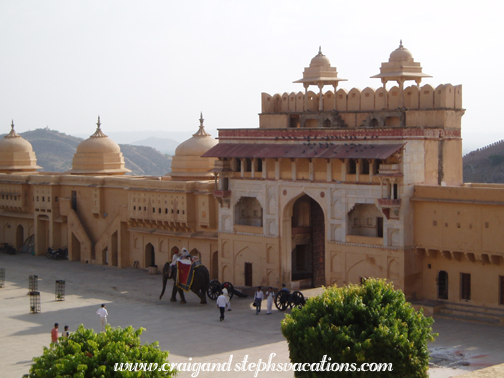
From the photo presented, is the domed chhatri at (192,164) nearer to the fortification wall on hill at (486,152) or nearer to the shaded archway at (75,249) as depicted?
the shaded archway at (75,249)

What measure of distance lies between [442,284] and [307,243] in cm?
704

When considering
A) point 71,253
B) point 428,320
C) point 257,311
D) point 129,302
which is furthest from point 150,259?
point 428,320

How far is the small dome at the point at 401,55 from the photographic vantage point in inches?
1241

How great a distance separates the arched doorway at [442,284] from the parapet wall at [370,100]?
20.2 feet

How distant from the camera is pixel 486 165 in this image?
80312 millimetres

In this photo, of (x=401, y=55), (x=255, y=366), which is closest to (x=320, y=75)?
(x=401, y=55)

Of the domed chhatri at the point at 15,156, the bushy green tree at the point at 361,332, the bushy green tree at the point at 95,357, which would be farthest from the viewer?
the domed chhatri at the point at 15,156

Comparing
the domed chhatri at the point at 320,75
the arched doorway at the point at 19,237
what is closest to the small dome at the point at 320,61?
the domed chhatri at the point at 320,75

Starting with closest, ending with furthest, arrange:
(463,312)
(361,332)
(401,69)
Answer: (361,332), (463,312), (401,69)

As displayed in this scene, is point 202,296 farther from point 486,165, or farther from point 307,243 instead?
point 486,165

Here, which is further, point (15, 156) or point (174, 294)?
point (15, 156)

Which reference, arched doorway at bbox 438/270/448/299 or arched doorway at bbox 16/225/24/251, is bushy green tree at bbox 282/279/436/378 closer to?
arched doorway at bbox 438/270/448/299

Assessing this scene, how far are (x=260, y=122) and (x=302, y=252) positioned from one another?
5.98 meters

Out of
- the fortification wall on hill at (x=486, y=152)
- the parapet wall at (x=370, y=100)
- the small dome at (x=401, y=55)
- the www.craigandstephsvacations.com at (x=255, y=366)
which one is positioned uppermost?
the small dome at (x=401, y=55)
